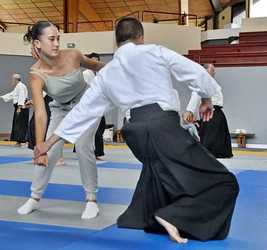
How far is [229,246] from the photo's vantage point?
8.53 ft

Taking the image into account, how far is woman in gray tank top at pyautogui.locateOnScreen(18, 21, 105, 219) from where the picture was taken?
3.26 m

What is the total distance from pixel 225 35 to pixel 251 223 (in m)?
14.9

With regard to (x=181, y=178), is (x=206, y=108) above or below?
above

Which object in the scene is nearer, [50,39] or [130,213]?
[130,213]

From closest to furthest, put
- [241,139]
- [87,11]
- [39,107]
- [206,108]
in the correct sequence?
1. [206,108]
2. [39,107]
3. [241,139]
4. [87,11]

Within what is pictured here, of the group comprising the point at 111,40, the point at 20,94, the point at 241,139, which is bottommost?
the point at 241,139

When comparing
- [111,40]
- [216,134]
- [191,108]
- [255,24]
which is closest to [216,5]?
[255,24]

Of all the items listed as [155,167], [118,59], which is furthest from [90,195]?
[118,59]

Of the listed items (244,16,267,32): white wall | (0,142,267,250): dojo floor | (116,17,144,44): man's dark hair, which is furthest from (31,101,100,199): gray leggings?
(244,16,267,32): white wall

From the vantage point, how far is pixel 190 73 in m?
2.59

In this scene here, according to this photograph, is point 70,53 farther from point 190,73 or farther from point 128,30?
point 190,73

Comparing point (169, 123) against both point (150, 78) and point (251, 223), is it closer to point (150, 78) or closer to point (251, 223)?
point (150, 78)

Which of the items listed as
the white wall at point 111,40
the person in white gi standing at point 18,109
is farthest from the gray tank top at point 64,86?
the white wall at point 111,40

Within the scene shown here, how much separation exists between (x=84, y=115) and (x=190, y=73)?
0.67 m
